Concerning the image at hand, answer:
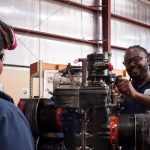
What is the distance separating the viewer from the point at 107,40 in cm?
643

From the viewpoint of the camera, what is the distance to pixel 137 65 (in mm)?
2225

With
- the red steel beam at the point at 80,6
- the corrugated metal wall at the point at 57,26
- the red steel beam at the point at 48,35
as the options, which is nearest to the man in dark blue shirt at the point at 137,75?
the corrugated metal wall at the point at 57,26

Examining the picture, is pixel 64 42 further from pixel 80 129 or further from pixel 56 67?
pixel 80 129

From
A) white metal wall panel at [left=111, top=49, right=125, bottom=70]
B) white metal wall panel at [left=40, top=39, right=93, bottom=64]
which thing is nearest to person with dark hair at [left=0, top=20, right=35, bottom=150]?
white metal wall panel at [left=40, top=39, right=93, bottom=64]

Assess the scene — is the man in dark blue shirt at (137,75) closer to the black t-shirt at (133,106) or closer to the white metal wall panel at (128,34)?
the black t-shirt at (133,106)

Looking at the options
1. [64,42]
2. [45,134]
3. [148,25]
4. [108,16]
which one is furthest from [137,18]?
[45,134]

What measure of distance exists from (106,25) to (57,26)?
103 cm

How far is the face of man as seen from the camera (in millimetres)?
2225

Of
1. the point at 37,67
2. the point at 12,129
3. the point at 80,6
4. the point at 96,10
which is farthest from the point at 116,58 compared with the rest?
the point at 12,129

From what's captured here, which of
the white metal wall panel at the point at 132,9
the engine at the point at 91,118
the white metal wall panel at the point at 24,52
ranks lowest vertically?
the engine at the point at 91,118

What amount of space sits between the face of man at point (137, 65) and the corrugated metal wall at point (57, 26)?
3111 millimetres

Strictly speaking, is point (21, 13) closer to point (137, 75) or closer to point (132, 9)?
point (132, 9)

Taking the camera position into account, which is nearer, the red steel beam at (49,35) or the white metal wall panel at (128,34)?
the red steel beam at (49,35)

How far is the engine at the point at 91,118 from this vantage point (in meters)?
1.67
